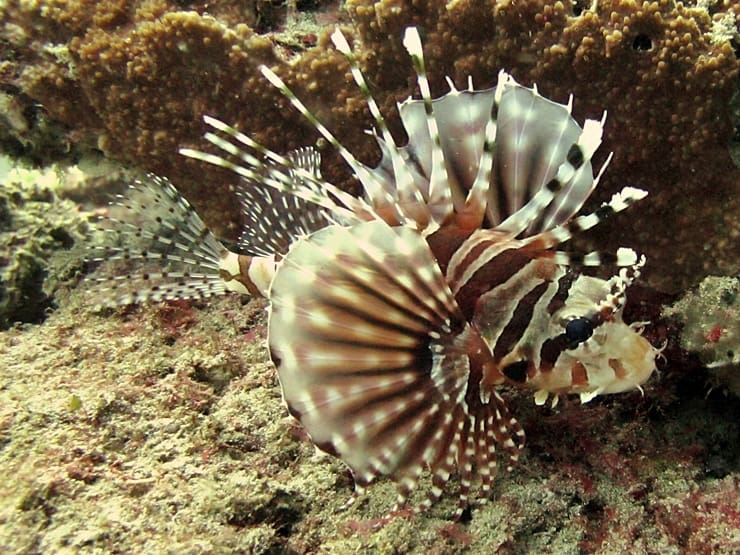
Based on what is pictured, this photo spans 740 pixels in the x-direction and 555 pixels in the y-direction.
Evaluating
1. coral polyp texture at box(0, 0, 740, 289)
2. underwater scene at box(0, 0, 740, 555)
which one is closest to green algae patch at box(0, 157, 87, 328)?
underwater scene at box(0, 0, 740, 555)

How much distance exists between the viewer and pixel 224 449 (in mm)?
2770

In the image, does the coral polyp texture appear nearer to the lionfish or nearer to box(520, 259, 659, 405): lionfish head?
the lionfish

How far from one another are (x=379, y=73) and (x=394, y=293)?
1688 mm

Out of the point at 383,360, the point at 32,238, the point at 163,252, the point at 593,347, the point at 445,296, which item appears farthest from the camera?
the point at 32,238

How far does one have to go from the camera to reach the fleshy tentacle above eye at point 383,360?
214 centimetres

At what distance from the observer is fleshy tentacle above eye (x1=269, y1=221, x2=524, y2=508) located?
214cm

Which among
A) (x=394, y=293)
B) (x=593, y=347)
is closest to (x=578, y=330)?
(x=593, y=347)

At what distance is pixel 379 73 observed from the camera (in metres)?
3.42

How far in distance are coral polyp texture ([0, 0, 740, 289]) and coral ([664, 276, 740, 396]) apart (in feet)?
0.62

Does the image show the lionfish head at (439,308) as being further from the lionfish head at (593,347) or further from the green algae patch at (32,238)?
the green algae patch at (32,238)

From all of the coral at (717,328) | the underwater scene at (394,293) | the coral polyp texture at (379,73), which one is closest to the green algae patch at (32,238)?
the underwater scene at (394,293)

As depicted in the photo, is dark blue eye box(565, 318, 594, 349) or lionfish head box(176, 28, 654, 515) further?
dark blue eye box(565, 318, 594, 349)

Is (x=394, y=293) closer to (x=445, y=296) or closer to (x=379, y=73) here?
A: (x=445, y=296)

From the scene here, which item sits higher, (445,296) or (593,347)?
(445,296)
